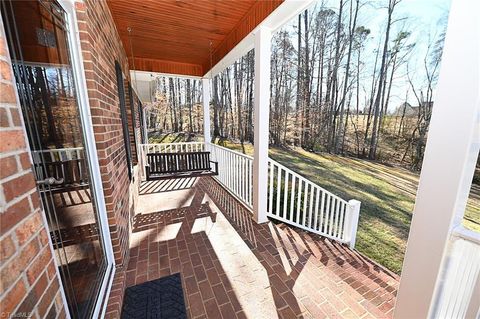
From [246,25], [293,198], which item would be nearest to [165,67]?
[246,25]

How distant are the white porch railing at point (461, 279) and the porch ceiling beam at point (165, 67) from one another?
5353 mm

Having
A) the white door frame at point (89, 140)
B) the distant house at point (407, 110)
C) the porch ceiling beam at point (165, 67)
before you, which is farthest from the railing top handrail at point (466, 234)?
the distant house at point (407, 110)

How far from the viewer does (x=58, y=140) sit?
1.23 metres

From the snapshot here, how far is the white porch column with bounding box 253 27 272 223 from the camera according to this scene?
2.59 metres

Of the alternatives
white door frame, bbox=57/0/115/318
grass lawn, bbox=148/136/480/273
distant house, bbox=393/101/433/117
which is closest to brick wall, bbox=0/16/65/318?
white door frame, bbox=57/0/115/318

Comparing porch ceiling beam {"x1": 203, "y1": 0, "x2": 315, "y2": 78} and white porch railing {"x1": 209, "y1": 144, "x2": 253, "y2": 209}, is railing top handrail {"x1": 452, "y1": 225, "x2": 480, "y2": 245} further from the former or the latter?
white porch railing {"x1": 209, "y1": 144, "x2": 253, "y2": 209}

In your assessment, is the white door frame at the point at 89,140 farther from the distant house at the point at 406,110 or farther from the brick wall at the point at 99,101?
the distant house at the point at 406,110

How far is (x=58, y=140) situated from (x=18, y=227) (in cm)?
82

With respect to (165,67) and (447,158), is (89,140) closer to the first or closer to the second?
(447,158)

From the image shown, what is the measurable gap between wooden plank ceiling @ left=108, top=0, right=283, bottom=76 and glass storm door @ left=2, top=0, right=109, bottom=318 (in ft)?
5.11

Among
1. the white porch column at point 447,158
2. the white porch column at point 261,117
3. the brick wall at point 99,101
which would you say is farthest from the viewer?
the white porch column at point 261,117

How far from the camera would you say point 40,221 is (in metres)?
0.73

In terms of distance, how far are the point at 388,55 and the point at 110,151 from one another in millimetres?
9568

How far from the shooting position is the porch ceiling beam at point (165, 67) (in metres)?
4.64
